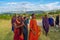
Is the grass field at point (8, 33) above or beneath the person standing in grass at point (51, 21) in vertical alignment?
beneath

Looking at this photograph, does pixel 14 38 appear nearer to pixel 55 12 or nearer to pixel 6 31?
pixel 6 31

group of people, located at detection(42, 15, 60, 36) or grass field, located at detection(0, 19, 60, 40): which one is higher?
group of people, located at detection(42, 15, 60, 36)

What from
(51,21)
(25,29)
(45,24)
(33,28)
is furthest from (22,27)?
(51,21)

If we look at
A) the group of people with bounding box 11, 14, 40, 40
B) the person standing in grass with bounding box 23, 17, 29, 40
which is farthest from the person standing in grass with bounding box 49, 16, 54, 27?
the person standing in grass with bounding box 23, 17, 29, 40

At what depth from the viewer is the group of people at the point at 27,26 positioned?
3.75 m

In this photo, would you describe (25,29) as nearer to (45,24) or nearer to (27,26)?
(27,26)

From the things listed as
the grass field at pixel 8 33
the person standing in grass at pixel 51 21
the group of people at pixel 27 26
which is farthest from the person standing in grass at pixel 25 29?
the person standing in grass at pixel 51 21

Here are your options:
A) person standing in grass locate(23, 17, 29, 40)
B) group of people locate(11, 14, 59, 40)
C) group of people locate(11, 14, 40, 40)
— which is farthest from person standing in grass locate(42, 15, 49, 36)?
person standing in grass locate(23, 17, 29, 40)

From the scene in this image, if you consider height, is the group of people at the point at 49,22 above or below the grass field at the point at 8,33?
above

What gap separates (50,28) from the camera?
12.5 ft

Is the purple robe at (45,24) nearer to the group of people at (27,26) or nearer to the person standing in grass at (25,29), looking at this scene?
the group of people at (27,26)

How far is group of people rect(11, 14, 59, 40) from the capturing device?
3.75 m

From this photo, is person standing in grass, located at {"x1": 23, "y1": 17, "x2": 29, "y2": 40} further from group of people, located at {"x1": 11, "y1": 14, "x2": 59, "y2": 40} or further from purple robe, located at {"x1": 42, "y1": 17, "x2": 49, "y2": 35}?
purple robe, located at {"x1": 42, "y1": 17, "x2": 49, "y2": 35}

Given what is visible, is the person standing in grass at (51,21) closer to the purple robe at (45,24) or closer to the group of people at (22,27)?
the purple robe at (45,24)
